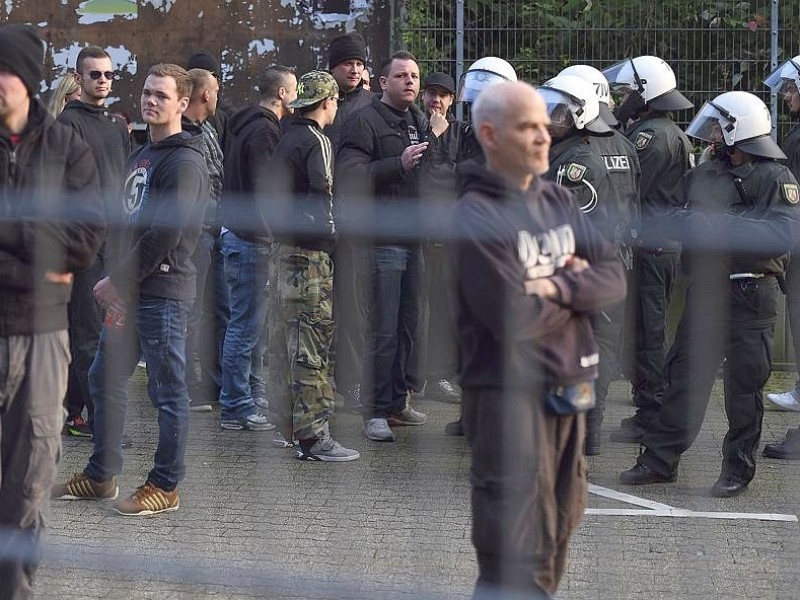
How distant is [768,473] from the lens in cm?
684

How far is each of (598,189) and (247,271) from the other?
80.1 inches

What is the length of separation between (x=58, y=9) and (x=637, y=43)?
5.21 metres

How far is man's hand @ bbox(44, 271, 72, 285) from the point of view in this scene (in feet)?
13.9

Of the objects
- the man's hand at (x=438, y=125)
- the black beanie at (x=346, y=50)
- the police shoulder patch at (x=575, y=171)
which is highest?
the black beanie at (x=346, y=50)

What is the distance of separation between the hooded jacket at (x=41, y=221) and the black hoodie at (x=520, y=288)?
4.07 ft

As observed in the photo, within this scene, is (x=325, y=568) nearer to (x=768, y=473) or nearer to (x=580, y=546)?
(x=580, y=546)

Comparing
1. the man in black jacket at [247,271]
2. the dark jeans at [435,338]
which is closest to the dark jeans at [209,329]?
the man in black jacket at [247,271]

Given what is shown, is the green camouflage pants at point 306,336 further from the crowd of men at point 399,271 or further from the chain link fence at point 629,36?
the chain link fence at point 629,36

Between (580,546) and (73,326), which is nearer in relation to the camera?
(580,546)

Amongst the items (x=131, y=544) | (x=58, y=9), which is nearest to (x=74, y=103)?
(x=131, y=544)

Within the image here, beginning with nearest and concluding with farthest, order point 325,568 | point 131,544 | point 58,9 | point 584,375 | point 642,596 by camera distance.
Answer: point 584,375 → point 642,596 → point 325,568 → point 131,544 → point 58,9

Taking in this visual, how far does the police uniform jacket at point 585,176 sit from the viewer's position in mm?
6523

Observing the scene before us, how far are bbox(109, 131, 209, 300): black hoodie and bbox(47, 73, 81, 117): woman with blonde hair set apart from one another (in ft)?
6.23

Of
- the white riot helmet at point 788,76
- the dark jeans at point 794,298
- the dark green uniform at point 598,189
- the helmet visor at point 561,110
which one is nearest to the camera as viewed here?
the dark jeans at point 794,298
